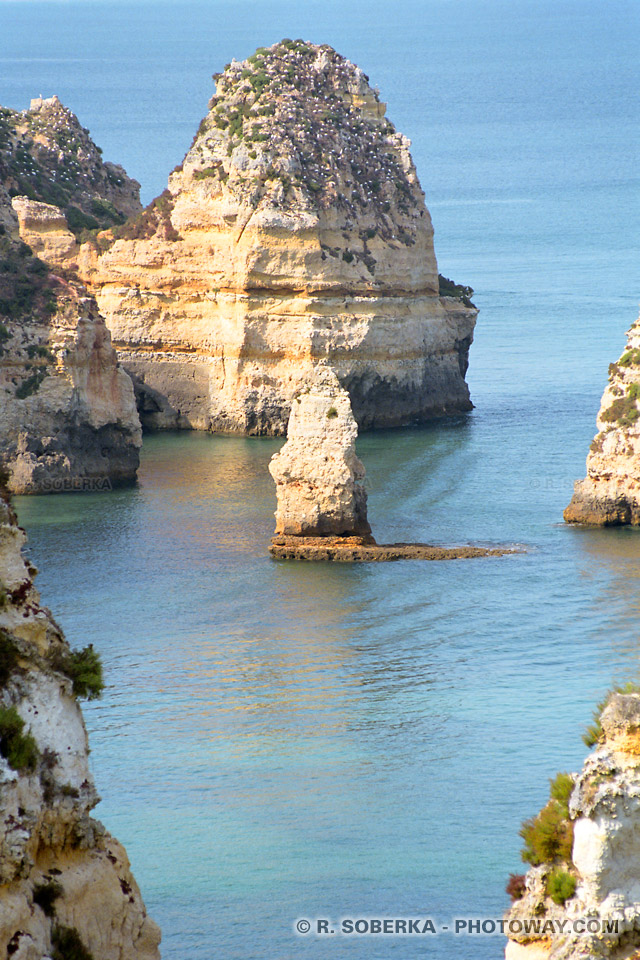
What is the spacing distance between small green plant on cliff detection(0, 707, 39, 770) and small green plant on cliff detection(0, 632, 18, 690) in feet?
1.16

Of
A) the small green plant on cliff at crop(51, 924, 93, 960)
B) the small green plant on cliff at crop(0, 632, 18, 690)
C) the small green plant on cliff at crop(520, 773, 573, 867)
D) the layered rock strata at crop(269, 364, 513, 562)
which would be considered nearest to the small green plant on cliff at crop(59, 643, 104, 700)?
the small green plant on cliff at crop(0, 632, 18, 690)

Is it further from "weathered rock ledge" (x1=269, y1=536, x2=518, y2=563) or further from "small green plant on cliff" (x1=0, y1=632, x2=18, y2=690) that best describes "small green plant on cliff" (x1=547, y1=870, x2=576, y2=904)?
"weathered rock ledge" (x1=269, y1=536, x2=518, y2=563)

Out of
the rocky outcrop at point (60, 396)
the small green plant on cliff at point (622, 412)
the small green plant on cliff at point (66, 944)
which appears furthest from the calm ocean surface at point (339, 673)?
the small green plant on cliff at point (66, 944)

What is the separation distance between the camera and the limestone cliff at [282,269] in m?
74.9

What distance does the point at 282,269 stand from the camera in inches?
2950

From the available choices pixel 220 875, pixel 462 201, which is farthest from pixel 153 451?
pixel 462 201

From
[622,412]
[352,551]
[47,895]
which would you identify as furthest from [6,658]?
[622,412]

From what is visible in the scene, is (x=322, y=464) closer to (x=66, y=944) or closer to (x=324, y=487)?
(x=324, y=487)

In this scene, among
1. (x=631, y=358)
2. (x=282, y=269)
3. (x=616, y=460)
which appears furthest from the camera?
(x=282, y=269)

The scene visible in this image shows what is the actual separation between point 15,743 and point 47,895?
1.46 m

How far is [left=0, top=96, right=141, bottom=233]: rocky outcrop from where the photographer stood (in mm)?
79812

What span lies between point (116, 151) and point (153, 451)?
5174 inches

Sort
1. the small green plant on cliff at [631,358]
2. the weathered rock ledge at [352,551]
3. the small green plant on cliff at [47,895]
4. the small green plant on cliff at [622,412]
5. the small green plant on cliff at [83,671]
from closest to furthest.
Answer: the small green plant on cliff at [47,895]
the small green plant on cliff at [83,671]
the weathered rock ledge at [352,551]
the small green plant on cliff at [622,412]
the small green plant on cliff at [631,358]

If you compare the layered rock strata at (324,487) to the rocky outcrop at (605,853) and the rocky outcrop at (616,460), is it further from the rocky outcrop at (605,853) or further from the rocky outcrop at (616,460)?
the rocky outcrop at (605,853)
